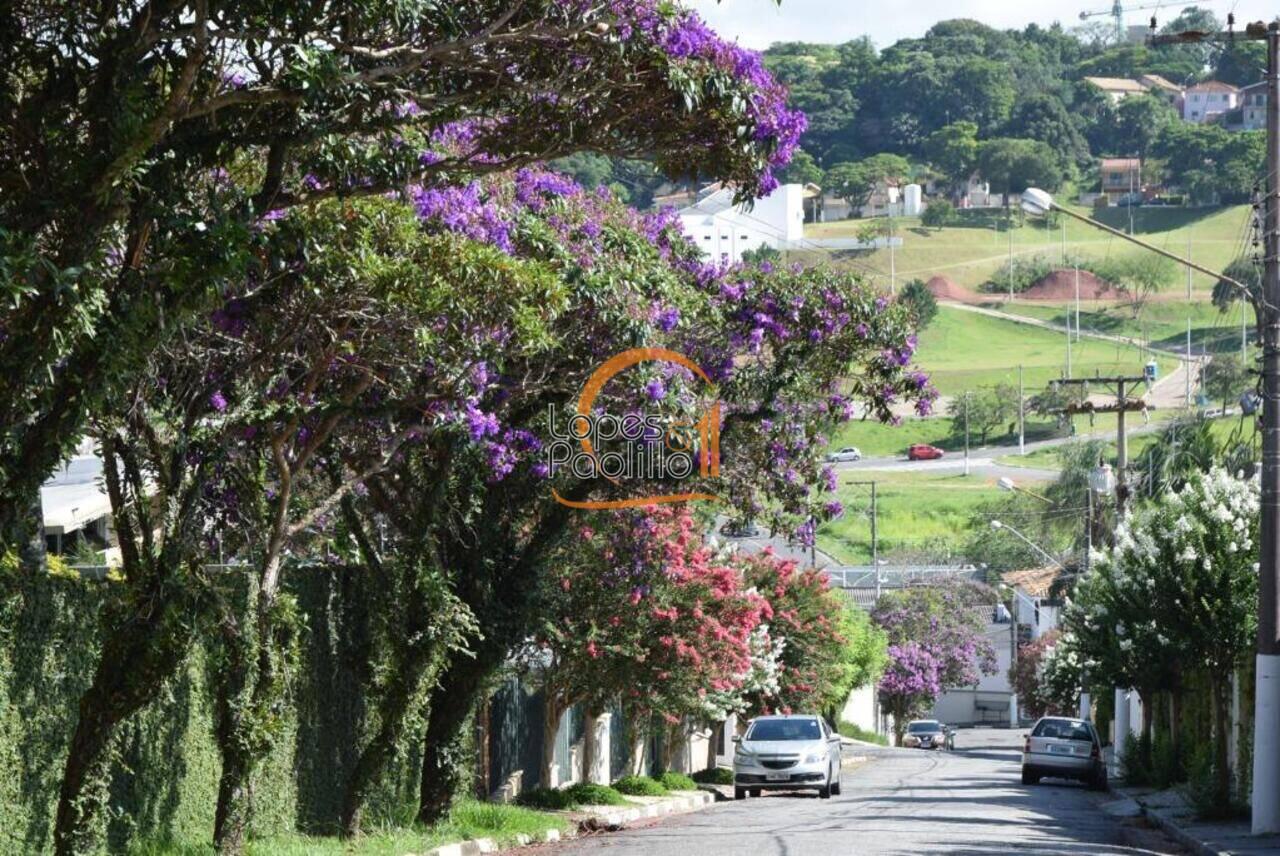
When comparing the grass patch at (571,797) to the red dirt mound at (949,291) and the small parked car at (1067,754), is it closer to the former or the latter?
the small parked car at (1067,754)

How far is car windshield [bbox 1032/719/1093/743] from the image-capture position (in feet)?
128

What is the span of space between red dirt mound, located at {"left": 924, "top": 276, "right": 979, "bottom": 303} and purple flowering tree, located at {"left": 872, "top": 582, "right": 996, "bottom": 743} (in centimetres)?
8924

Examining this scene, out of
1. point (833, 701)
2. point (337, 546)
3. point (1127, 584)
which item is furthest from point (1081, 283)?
point (337, 546)

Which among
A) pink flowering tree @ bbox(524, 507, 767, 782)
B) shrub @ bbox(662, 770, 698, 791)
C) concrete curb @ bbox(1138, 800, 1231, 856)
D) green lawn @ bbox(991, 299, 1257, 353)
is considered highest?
green lawn @ bbox(991, 299, 1257, 353)

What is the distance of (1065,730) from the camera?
39.6 m

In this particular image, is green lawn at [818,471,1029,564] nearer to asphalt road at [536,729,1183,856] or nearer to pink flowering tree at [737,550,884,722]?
pink flowering tree at [737,550,884,722]

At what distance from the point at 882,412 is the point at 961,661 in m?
69.5

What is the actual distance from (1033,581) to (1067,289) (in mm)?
86786

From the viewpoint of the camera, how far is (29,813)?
13727 mm

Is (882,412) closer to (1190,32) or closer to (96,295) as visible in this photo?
(1190,32)

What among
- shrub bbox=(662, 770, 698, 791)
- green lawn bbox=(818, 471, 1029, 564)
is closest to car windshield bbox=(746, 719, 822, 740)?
shrub bbox=(662, 770, 698, 791)

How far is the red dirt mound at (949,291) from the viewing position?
A: 181 meters

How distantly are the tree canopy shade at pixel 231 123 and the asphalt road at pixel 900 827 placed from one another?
7810 millimetres

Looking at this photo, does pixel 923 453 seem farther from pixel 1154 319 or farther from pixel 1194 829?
pixel 1194 829
